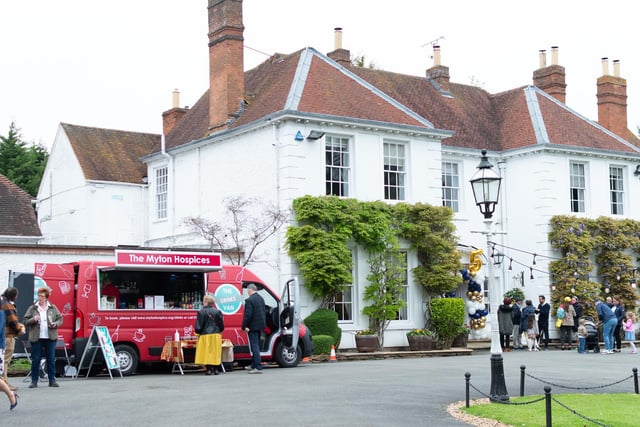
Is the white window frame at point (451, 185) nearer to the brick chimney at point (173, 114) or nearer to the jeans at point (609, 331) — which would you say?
the jeans at point (609, 331)

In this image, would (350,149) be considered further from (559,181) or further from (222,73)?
(559,181)

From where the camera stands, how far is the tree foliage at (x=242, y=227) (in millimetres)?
26047

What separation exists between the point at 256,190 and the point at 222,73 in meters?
4.53

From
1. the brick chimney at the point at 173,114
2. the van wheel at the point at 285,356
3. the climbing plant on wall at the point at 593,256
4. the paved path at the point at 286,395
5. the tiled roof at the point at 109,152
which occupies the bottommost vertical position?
the paved path at the point at 286,395

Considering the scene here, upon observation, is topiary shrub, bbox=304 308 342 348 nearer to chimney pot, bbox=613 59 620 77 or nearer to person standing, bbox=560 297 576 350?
person standing, bbox=560 297 576 350

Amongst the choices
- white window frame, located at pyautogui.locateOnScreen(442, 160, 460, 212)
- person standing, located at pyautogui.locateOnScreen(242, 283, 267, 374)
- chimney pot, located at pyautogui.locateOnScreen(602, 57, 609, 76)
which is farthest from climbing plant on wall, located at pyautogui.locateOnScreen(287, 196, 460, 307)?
chimney pot, located at pyautogui.locateOnScreen(602, 57, 609, 76)

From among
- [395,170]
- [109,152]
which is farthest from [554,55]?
[109,152]

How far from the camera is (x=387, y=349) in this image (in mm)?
27391

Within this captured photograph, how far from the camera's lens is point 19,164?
50156mm

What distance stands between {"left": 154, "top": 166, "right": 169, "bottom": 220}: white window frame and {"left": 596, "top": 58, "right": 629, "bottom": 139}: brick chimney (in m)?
18.6

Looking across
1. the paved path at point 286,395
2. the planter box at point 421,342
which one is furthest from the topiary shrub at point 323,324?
the paved path at point 286,395

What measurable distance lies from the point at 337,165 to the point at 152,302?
31.8 feet

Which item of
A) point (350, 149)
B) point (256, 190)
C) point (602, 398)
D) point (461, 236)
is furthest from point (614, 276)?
point (602, 398)

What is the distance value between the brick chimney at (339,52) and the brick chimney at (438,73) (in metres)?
4.94
